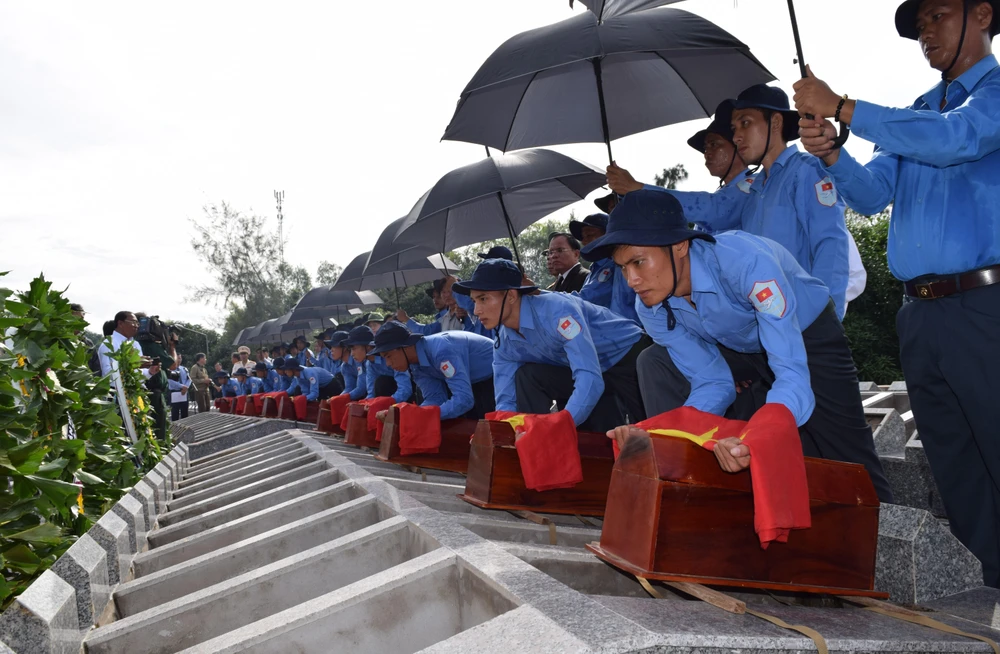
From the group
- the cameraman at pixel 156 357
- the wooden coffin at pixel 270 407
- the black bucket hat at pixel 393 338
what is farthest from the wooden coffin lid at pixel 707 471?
the wooden coffin at pixel 270 407

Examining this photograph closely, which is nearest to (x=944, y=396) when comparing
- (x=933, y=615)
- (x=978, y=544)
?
(x=978, y=544)

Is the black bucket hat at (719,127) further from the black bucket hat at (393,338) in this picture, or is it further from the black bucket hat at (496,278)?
the black bucket hat at (393,338)

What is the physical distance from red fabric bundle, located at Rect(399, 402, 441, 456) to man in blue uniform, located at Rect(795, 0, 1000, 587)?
3.78 meters

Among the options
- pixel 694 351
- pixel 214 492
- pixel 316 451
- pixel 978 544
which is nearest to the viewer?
pixel 978 544

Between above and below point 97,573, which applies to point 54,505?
above

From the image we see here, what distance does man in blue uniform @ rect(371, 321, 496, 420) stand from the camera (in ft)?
21.7

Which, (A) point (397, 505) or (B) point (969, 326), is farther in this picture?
(A) point (397, 505)

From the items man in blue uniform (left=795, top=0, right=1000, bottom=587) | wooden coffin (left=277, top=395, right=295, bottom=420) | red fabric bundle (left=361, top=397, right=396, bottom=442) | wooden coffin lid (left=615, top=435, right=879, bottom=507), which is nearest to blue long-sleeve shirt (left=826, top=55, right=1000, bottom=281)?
man in blue uniform (left=795, top=0, right=1000, bottom=587)

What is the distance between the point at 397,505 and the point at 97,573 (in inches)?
54.8

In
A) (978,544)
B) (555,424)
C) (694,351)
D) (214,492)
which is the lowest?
(214,492)

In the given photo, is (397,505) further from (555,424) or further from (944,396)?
(944,396)

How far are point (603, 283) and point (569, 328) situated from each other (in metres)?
1.44

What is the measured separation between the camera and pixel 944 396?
272 centimetres

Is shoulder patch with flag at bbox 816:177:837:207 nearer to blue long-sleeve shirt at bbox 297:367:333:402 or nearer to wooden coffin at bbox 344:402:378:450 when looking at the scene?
wooden coffin at bbox 344:402:378:450
